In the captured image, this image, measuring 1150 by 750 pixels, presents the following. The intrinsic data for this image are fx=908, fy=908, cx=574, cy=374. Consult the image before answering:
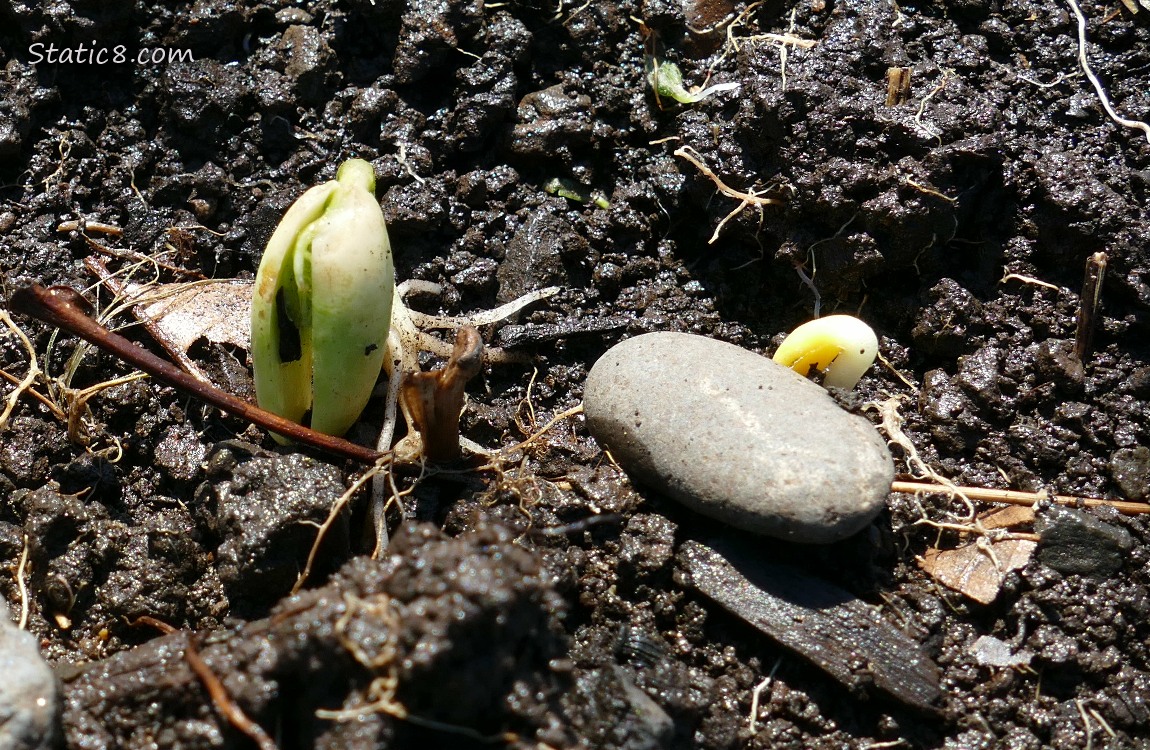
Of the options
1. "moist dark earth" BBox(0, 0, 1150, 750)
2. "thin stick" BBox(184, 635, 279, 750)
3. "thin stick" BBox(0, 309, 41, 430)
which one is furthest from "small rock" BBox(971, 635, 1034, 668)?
"thin stick" BBox(0, 309, 41, 430)

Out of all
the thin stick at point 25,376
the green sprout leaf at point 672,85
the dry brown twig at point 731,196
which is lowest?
the thin stick at point 25,376

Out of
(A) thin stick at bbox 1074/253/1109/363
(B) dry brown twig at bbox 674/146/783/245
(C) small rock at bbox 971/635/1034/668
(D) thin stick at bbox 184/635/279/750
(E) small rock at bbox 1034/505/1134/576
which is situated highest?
(B) dry brown twig at bbox 674/146/783/245

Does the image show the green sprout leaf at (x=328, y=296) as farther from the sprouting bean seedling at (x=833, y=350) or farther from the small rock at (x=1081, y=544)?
the small rock at (x=1081, y=544)

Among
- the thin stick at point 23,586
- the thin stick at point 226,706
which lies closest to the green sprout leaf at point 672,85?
the thin stick at point 226,706

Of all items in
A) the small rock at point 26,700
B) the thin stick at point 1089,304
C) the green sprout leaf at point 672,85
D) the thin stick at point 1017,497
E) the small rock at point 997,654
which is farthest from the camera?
the green sprout leaf at point 672,85

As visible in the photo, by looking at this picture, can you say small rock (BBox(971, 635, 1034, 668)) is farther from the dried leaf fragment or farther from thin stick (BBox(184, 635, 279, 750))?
thin stick (BBox(184, 635, 279, 750))

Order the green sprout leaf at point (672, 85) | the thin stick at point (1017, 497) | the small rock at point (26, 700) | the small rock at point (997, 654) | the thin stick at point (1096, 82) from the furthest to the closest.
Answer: the green sprout leaf at point (672, 85), the thin stick at point (1096, 82), the thin stick at point (1017, 497), the small rock at point (997, 654), the small rock at point (26, 700)

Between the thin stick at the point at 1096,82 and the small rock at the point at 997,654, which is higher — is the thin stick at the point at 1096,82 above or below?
above
